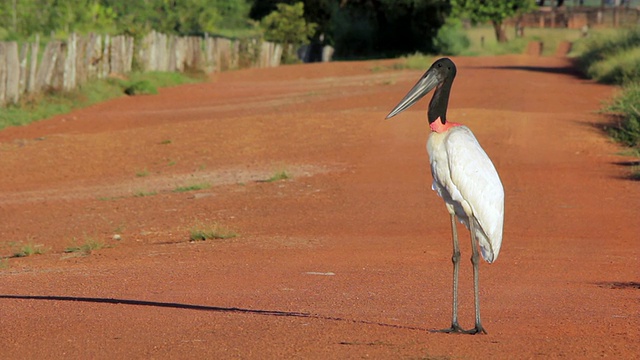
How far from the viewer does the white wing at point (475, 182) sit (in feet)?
20.1

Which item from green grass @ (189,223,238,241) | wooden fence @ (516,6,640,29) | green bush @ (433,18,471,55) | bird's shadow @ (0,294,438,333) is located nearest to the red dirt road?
bird's shadow @ (0,294,438,333)

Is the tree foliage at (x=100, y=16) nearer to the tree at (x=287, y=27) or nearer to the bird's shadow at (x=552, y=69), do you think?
the tree at (x=287, y=27)

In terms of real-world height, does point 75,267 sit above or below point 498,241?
below

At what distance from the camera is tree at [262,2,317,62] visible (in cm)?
5338

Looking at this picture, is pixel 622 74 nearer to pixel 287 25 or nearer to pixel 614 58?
pixel 614 58

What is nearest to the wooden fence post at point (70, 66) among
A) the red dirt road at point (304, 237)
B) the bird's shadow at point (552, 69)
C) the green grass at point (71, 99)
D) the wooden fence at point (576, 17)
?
the green grass at point (71, 99)

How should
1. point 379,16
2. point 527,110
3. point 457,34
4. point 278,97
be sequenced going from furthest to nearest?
point 457,34, point 379,16, point 278,97, point 527,110

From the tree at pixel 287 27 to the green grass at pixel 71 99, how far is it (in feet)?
61.9

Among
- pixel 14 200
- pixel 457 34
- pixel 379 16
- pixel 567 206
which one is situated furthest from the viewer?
pixel 457 34

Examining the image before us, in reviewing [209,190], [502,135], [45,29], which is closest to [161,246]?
[209,190]

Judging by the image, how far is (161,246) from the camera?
35.3ft

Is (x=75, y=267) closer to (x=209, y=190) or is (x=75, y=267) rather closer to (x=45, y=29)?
(x=209, y=190)

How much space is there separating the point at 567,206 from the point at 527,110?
1041cm

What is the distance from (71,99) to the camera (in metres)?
26.0
